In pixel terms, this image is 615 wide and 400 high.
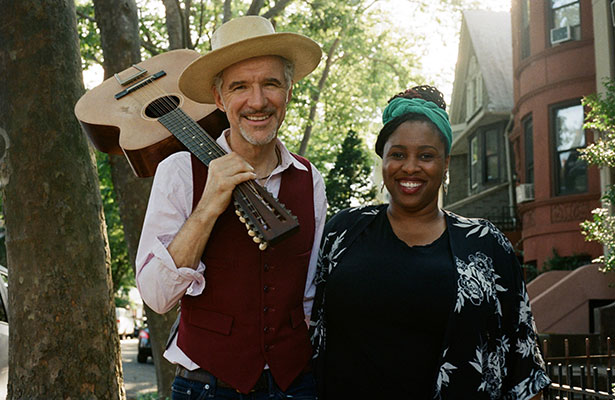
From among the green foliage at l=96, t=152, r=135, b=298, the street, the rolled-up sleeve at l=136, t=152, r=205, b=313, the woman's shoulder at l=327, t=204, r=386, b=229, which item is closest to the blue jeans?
the rolled-up sleeve at l=136, t=152, r=205, b=313

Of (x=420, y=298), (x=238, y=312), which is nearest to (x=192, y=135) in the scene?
(x=238, y=312)

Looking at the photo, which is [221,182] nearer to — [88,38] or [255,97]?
[255,97]

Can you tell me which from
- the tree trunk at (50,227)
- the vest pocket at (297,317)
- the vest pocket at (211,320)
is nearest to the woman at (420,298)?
the vest pocket at (297,317)

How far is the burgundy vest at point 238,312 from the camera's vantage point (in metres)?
3.03

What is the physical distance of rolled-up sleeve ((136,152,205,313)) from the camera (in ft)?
9.47

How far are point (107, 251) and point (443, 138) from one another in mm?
2546

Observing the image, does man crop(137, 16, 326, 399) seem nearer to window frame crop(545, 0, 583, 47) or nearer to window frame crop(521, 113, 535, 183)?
window frame crop(545, 0, 583, 47)

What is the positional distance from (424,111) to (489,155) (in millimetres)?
22149

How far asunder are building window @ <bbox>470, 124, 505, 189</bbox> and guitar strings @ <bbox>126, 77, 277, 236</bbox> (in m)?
21.4

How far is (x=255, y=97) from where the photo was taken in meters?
3.13

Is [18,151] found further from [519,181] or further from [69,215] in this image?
[519,181]

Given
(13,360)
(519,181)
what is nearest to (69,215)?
(13,360)

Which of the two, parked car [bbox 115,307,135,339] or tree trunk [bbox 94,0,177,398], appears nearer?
tree trunk [bbox 94,0,177,398]

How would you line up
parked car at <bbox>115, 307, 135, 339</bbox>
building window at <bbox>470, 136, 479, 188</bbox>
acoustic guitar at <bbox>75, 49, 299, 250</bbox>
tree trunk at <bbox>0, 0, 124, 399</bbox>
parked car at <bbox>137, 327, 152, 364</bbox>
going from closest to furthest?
1. acoustic guitar at <bbox>75, 49, 299, 250</bbox>
2. tree trunk at <bbox>0, 0, 124, 399</bbox>
3. parked car at <bbox>137, 327, 152, 364</bbox>
4. building window at <bbox>470, 136, 479, 188</bbox>
5. parked car at <bbox>115, 307, 135, 339</bbox>
